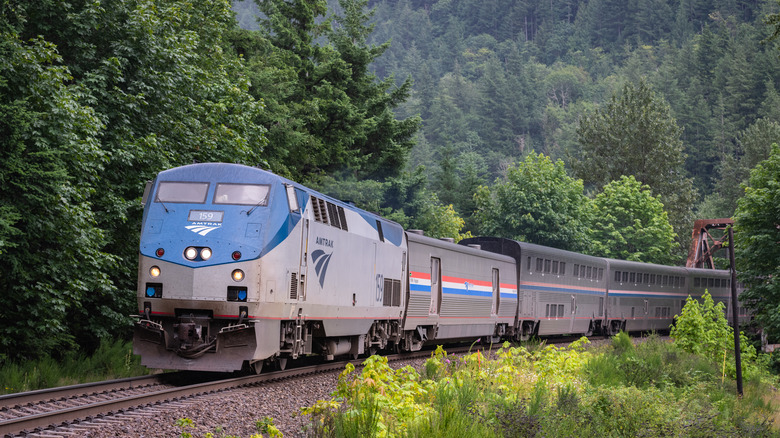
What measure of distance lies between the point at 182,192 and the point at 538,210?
154 ft

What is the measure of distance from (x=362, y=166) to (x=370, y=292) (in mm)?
25995

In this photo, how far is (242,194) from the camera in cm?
1333

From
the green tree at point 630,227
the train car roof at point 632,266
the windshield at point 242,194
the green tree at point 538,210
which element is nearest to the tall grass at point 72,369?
the windshield at point 242,194

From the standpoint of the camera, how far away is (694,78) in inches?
4500

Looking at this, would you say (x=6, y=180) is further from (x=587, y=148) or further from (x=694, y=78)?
(x=694, y=78)

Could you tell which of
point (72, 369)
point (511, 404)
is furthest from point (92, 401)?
point (511, 404)

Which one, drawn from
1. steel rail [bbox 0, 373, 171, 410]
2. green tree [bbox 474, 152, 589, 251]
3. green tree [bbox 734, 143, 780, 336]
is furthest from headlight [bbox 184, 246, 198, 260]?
green tree [bbox 474, 152, 589, 251]

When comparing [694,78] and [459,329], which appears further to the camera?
[694,78]

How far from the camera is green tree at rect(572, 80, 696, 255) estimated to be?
3071 inches

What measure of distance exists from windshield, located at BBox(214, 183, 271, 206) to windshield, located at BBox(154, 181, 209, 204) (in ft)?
0.86

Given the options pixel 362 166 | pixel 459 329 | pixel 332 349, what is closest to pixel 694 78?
pixel 362 166

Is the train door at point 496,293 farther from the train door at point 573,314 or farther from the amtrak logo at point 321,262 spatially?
the amtrak logo at point 321,262

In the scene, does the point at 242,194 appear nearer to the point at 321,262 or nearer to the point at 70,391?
the point at 321,262

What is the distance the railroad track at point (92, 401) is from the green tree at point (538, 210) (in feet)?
150
